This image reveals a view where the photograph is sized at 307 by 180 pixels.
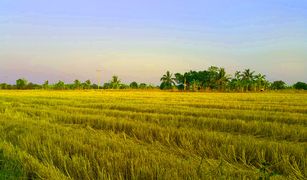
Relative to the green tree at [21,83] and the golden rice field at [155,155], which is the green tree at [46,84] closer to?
the green tree at [21,83]

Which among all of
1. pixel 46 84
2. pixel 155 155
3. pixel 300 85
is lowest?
pixel 155 155

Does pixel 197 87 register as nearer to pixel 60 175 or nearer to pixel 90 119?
pixel 90 119

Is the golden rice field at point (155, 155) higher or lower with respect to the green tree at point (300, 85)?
lower

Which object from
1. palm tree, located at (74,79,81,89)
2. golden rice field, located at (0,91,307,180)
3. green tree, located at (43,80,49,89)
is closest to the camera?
golden rice field, located at (0,91,307,180)

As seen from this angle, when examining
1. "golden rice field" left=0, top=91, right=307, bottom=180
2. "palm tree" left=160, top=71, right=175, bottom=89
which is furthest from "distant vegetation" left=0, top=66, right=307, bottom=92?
"golden rice field" left=0, top=91, right=307, bottom=180

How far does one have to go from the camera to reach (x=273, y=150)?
6148 millimetres

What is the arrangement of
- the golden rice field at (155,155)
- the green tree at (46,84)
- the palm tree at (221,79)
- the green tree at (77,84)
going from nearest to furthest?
the golden rice field at (155,155) < the palm tree at (221,79) < the green tree at (46,84) < the green tree at (77,84)

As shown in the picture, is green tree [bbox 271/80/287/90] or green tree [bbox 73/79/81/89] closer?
green tree [bbox 271/80/287/90]

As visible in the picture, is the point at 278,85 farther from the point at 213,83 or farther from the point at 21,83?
the point at 21,83

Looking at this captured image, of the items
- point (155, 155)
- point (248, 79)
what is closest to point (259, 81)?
point (248, 79)

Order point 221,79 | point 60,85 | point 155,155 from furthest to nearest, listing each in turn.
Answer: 1. point 60,85
2. point 221,79
3. point 155,155

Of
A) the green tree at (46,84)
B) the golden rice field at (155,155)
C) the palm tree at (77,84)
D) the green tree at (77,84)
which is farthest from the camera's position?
the palm tree at (77,84)

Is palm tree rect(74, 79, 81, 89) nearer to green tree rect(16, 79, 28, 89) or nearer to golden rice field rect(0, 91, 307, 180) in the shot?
green tree rect(16, 79, 28, 89)

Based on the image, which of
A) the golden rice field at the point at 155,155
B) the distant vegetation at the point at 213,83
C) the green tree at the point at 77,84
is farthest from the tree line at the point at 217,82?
the golden rice field at the point at 155,155
